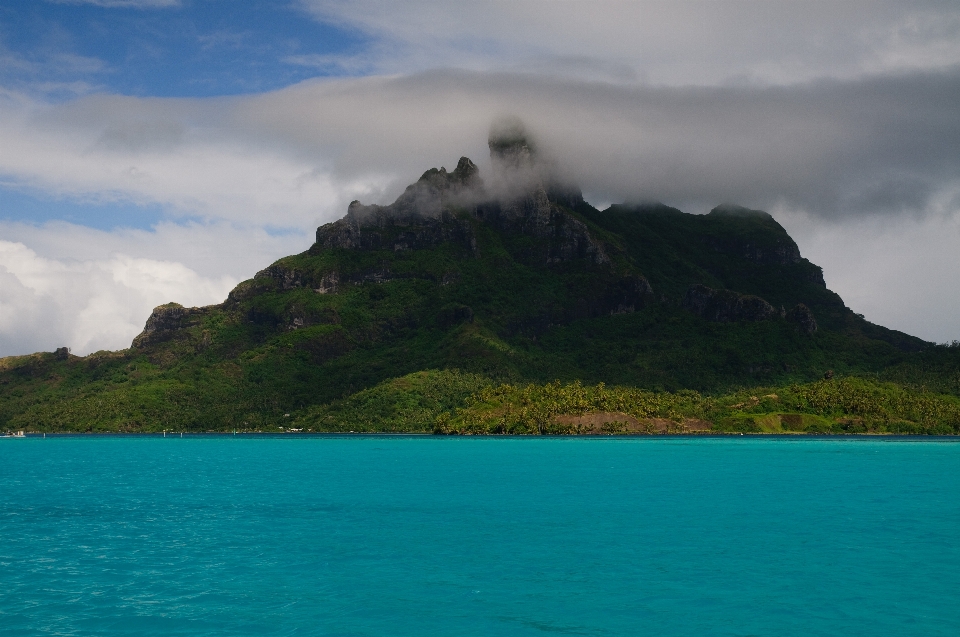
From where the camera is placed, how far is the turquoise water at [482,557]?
43.1 meters

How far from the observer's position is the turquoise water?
141ft

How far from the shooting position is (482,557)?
60.0m

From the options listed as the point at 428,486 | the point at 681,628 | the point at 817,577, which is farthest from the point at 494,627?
the point at 428,486

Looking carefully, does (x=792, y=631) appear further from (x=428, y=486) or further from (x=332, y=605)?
(x=428, y=486)

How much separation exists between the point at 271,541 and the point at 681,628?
35813mm

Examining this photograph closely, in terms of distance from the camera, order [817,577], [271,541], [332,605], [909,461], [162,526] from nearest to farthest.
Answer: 1. [332,605]
2. [817,577]
3. [271,541]
4. [162,526]
5. [909,461]

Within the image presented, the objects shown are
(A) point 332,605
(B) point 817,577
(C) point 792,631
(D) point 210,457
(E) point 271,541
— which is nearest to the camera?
(C) point 792,631

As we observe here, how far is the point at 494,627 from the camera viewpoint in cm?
4156

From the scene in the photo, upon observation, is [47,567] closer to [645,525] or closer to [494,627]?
[494,627]

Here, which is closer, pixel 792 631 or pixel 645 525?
pixel 792 631

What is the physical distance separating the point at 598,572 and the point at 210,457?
155 m

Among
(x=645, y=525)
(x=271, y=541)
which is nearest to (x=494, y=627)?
(x=271, y=541)

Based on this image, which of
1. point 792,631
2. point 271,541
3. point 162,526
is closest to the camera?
point 792,631

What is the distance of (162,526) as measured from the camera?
74375 mm
